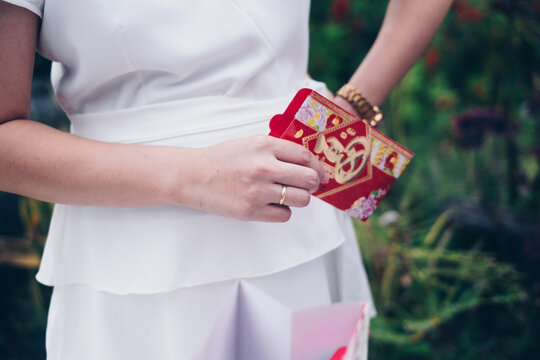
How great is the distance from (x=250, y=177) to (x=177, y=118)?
189 mm

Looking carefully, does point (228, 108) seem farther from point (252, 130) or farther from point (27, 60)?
point (27, 60)

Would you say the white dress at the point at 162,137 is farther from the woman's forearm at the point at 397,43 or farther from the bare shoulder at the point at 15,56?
the woman's forearm at the point at 397,43

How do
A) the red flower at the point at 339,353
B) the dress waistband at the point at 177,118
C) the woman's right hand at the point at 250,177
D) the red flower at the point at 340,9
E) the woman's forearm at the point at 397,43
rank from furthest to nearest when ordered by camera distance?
1. the red flower at the point at 340,9
2. the woman's forearm at the point at 397,43
3. the dress waistband at the point at 177,118
4. the woman's right hand at the point at 250,177
5. the red flower at the point at 339,353

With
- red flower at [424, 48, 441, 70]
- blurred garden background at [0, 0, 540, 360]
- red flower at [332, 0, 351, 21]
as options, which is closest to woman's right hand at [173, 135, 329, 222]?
blurred garden background at [0, 0, 540, 360]

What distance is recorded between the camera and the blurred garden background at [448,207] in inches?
72.2

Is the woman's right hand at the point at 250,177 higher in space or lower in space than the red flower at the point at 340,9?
lower

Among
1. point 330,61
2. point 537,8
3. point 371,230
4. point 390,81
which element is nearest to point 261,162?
point 390,81

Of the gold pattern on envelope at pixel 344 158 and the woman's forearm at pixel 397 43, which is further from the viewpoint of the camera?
the woman's forearm at pixel 397 43

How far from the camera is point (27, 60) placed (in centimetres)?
61

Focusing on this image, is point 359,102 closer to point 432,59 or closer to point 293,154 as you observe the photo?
point 293,154

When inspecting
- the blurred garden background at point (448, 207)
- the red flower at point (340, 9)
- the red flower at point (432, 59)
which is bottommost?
the blurred garden background at point (448, 207)

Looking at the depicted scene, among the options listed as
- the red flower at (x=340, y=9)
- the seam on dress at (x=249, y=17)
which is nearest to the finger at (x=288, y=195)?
the seam on dress at (x=249, y=17)

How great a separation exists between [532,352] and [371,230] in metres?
0.84

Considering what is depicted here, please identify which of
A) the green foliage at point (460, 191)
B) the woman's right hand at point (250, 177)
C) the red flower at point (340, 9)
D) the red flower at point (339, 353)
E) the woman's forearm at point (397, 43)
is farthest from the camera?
the red flower at point (340, 9)
